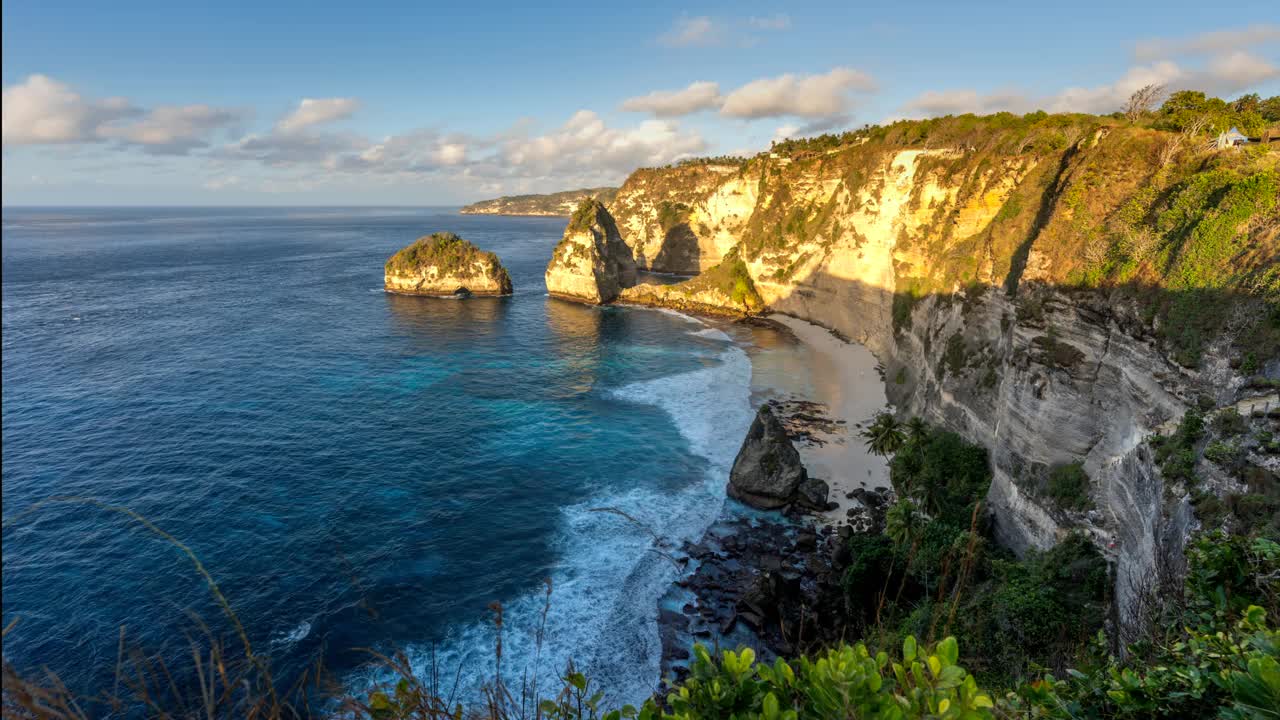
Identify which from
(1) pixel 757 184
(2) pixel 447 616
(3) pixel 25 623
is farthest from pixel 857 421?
(1) pixel 757 184

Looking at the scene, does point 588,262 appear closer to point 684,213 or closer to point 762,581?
point 684,213

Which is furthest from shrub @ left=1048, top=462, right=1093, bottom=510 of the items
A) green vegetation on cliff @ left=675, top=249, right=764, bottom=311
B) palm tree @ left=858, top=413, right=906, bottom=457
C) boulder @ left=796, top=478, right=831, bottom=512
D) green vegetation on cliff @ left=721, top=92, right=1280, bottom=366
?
green vegetation on cliff @ left=675, top=249, right=764, bottom=311

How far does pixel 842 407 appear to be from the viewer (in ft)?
195

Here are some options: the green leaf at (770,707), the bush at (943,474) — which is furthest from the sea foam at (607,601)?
the bush at (943,474)

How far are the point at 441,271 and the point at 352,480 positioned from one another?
79731 mm

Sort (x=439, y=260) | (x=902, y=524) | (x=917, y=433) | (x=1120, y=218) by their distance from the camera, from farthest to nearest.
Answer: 1. (x=439, y=260)
2. (x=917, y=433)
3. (x=902, y=524)
4. (x=1120, y=218)

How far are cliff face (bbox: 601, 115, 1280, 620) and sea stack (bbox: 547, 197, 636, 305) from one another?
5992 centimetres

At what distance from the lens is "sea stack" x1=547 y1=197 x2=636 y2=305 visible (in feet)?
377

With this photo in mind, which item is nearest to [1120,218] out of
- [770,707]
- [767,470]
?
[767,470]

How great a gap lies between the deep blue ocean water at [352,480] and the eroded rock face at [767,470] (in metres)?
2.36

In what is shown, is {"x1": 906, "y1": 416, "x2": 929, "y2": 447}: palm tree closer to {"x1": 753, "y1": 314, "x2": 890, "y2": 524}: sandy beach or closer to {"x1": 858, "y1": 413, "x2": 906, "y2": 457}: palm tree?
{"x1": 858, "y1": 413, "x2": 906, "y2": 457}: palm tree

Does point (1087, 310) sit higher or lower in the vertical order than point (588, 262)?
lower

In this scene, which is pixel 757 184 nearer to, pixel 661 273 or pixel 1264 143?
pixel 661 273

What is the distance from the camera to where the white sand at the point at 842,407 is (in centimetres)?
4622
